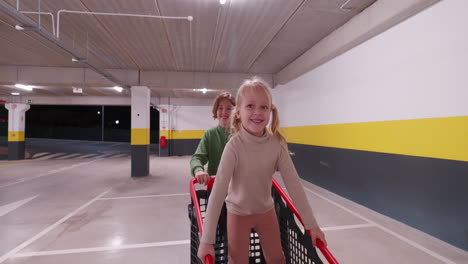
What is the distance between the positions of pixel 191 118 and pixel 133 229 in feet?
32.5

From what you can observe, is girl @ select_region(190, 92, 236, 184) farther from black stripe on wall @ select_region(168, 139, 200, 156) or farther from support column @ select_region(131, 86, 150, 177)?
black stripe on wall @ select_region(168, 139, 200, 156)

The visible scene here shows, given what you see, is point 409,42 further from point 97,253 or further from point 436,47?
point 97,253

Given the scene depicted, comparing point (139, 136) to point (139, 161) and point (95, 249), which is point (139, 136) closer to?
point (139, 161)

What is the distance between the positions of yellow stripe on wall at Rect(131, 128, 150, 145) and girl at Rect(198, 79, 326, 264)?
6.80 metres

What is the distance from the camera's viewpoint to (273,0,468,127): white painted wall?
273 cm

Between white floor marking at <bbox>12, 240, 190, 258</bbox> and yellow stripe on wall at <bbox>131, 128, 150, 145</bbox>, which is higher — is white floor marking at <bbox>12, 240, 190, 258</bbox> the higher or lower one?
the lower one

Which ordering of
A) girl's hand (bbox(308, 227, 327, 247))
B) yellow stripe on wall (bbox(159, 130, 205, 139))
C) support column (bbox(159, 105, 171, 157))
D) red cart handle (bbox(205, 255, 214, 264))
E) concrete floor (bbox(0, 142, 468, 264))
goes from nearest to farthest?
red cart handle (bbox(205, 255, 214, 264))
girl's hand (bbox(308, 227, 327, 247))
concrete floor (bbox(0, 142, 468, 264))
support column (bbox(159, 105, 171, 157))
yellow stripe on wall (bbox(159, 130, 205, 139))

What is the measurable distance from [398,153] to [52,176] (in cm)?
874

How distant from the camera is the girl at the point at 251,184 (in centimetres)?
107

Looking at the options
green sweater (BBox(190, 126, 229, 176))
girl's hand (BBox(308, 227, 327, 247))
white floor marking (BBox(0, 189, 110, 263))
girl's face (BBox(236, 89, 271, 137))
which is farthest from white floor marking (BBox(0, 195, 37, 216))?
girl's hand (BBox(308, 227, 327, 247))

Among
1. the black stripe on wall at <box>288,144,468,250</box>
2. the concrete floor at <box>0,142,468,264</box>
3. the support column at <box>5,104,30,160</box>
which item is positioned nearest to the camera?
the concrete floor at <box>0,142,468,264</box>

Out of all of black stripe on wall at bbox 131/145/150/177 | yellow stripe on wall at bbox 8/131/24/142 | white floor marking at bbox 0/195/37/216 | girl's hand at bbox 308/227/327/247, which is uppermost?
yellow stripe on wall at bbox 8/131/24/142

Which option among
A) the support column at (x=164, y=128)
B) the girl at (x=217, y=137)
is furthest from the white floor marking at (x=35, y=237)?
the support column at (x=164, y=128)

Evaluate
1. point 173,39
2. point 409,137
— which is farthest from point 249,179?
point 173,39
